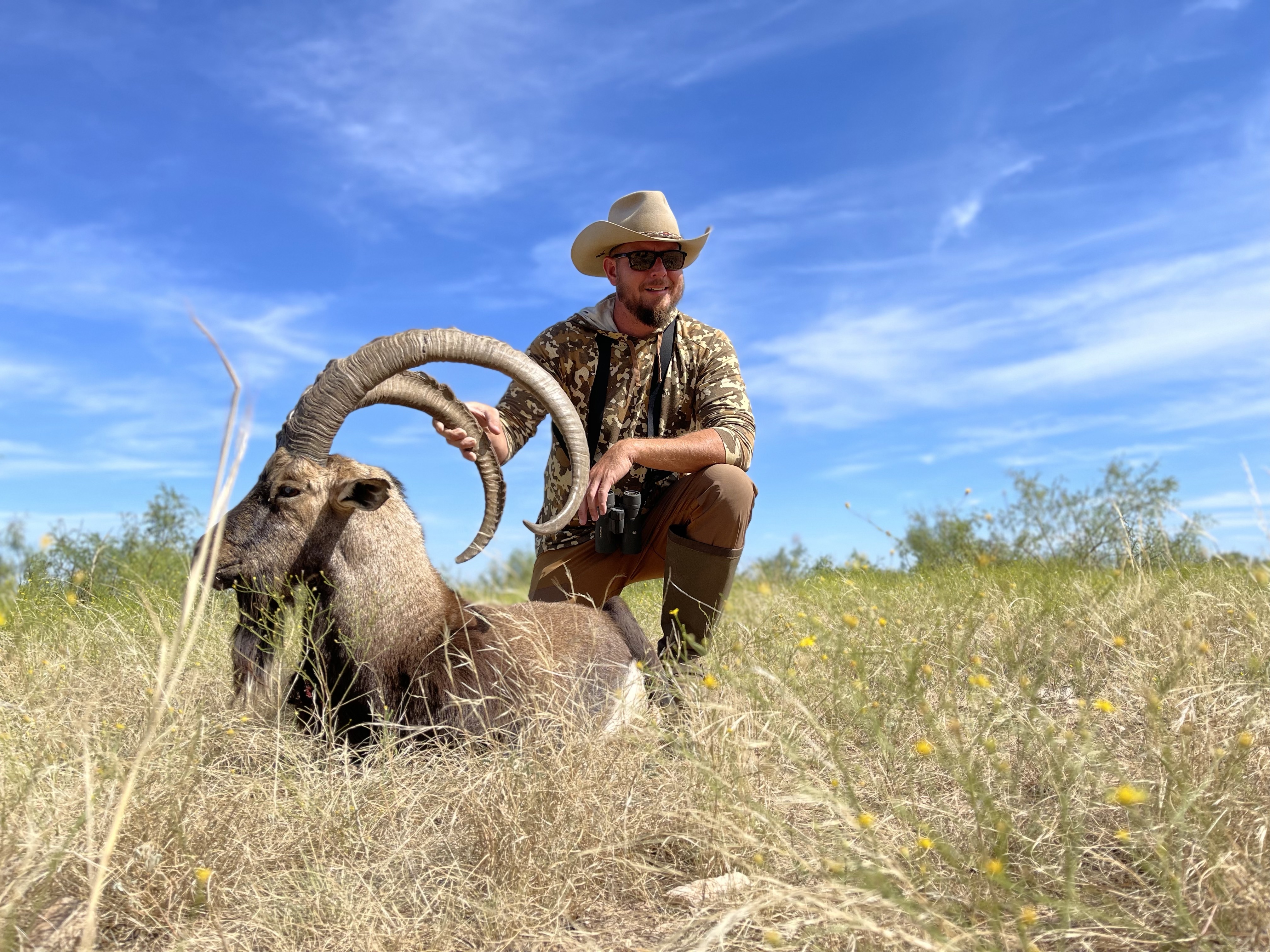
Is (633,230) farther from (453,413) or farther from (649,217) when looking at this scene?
(453,413)

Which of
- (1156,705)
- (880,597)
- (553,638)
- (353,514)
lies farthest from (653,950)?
(880,597)

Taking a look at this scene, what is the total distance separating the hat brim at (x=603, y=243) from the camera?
6.10 meters

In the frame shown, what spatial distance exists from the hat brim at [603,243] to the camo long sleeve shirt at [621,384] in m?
0.45

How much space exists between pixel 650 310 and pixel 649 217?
0.64 m

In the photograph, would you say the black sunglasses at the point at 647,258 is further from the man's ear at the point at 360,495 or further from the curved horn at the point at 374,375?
the man's ear at the point at 360,495

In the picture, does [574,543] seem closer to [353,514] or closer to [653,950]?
[353,514]

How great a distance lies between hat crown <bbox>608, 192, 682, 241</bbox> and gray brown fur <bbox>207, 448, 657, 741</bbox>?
259 centimetres

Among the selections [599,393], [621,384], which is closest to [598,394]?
[599,393]

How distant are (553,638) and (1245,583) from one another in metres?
4.43

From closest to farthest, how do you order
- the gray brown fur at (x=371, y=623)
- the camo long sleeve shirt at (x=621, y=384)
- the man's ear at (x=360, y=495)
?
the gray brown fur at (x=371, y=623) → the man's ear at (x=360, y=495) → the camo long sleeve shirt at (x=621, y=384)

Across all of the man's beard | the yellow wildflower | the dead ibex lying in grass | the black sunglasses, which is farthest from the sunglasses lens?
the yellow wildflower

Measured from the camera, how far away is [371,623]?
3.99m

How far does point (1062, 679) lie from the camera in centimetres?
482

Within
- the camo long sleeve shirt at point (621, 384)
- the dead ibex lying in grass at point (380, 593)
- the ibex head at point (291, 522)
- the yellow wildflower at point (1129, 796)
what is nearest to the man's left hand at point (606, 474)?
the dead ibex lying in grass at point (380, 593)
